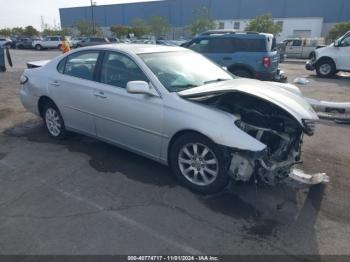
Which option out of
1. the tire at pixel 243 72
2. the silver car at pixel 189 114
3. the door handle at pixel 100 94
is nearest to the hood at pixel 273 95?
the silver car at pixel 189 114

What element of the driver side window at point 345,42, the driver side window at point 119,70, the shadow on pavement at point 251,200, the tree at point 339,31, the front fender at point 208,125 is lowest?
the shadow on pavement at point 251,200

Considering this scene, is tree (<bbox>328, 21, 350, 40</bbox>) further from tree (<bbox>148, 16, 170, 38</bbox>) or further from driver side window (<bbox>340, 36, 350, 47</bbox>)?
tree (<bbox>148, 16, 170, 38</bbox>)

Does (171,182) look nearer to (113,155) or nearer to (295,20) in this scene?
(113,155)

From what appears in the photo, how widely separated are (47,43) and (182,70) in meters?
40.0

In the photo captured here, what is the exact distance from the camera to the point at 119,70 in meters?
4.07

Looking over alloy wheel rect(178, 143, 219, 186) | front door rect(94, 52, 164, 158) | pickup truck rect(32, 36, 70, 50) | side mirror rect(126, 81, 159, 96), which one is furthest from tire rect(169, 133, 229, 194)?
pickup truck rect(32, 36, 70, 50)

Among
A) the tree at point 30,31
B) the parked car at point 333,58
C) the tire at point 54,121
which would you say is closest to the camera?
the tire at point 54,121

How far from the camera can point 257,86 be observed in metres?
3.64

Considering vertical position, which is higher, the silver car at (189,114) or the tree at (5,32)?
the tree at (5,32)

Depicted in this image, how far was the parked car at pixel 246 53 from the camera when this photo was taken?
31.4 feet

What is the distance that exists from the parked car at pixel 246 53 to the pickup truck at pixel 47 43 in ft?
110

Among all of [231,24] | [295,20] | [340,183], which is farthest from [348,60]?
[231,24]

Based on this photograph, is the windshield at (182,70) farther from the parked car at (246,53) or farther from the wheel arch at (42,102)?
the parked car at (246,53)

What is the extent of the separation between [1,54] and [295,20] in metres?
49.4
